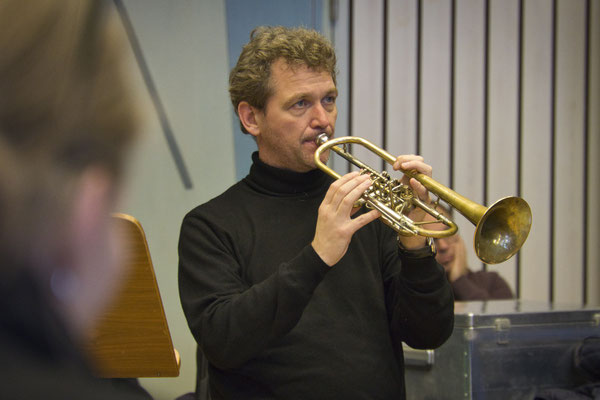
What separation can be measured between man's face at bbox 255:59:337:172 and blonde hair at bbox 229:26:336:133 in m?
0.02

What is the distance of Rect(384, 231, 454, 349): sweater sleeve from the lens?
145 cm

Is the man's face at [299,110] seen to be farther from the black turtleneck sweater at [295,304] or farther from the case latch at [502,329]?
the case latch at [502,329]

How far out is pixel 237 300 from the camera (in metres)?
1.37

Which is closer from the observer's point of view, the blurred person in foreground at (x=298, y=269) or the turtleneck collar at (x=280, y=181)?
the blurred person in foreground at (x=298, y=269)

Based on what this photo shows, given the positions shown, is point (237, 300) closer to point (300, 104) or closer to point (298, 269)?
point (298, 269)

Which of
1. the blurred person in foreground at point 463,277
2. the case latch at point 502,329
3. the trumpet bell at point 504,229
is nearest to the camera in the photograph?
the trumpet bell at point 504,229

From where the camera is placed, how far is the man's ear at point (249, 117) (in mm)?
1709

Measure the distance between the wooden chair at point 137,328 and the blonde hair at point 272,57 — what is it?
0.62 meters

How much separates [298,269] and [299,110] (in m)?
0.47

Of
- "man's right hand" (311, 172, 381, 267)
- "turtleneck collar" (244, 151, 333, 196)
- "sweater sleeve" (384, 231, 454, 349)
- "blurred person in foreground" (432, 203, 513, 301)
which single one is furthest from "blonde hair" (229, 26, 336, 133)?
"blurred person in foreground" (432, 203, 513, 301)

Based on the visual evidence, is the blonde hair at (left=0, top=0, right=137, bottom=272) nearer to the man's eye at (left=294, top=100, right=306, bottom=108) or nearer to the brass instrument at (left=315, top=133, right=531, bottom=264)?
the brass instrument at (left=315, top=133, right=531, bottom=264)

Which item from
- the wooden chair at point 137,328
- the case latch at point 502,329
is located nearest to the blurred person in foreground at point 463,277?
the case latch at point 502,329

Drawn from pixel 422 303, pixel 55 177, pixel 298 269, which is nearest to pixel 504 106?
pixel 422 303

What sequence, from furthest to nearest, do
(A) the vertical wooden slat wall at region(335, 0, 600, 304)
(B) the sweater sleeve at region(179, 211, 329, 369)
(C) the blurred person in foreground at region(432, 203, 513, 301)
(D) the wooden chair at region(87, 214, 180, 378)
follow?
→ 1. (A) the vertical wooden slat wall at region(335, 0, 600, 304)
2. (C) the blurred person in foreground at region(432, 203, 513, 301)
3. (B) the sweater sleeve at region(179, 211, 329, 369)
4. (D) the wooden chair at region(87, 214, 180, 378)
